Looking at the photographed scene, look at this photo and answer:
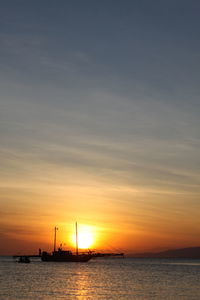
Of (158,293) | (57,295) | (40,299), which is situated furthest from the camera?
(158,293)

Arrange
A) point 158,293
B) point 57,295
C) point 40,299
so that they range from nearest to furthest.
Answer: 1. point 40,299
2. point 57,295
3. point 158,293

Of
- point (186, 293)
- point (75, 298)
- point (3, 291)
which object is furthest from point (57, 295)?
point (186, 293)

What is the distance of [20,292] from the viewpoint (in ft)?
236

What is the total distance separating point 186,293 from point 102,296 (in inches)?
650

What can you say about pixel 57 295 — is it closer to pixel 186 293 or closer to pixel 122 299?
pixel 122 299

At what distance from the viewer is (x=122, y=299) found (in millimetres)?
65438

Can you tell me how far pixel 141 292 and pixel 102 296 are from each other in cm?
996

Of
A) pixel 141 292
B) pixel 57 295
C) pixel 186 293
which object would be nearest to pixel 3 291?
pixel 57 295

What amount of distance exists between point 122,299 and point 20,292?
57.2 feet

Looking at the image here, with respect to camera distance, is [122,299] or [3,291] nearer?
[122,299]

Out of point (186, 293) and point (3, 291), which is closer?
point (3, 291)

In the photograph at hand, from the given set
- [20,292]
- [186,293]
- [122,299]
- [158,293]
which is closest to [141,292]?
[158,293]

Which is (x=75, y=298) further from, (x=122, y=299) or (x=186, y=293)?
(x=186, y=293)

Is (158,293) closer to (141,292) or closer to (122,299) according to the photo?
(141,292)
